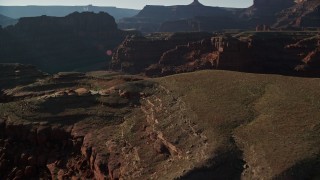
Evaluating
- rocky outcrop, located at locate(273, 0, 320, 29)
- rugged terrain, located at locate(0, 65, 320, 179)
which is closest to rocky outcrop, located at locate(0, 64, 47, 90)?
rugged terrain, located at locate(0, 65, 320, 179)

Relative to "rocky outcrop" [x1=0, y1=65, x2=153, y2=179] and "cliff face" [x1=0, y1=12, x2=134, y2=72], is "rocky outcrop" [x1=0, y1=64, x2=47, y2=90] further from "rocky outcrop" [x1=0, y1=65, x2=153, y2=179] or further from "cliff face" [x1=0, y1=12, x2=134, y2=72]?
"cliff face" [x1=0, y1=12, x2=134, y2=72]

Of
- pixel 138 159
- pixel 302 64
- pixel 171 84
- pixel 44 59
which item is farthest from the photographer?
pixel 44 59

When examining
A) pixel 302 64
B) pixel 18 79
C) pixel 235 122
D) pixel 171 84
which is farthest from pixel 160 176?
pixel 302 64

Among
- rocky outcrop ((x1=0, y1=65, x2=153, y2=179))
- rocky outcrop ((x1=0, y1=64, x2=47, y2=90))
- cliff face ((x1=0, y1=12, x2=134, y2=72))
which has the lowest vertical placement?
cliff face ((x1=0, y1=12, x2=134, y2=72))

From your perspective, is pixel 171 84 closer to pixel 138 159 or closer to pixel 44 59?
pixel 138 159

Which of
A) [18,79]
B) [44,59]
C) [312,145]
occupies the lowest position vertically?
[44,59]

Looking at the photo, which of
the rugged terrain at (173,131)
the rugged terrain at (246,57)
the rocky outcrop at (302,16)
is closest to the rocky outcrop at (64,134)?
the rugged terrain at (173,131)
